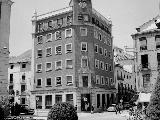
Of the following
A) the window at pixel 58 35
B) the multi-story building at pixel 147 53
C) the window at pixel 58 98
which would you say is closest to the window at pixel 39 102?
the window at pixel 58 98

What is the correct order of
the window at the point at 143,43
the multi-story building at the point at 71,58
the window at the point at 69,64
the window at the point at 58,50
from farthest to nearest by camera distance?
the window at the point at 58,50 < the window at the point at 69,64 < the multi-story building at the point at 71,58 < the window at the point at 143,43

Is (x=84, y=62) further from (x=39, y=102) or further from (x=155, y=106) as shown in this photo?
(x=155, y=106)

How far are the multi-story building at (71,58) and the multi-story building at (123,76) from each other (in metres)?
11.0

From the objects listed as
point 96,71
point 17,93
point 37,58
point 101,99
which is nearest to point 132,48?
point 96,71

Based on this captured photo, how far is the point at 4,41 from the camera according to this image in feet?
111

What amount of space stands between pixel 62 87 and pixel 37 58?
9252 millimetres

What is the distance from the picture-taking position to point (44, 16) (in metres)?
57.8

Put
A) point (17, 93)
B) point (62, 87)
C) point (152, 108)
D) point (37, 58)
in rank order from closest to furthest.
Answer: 1. point (152, 108)
2. point (62, 87)
3. point (37, 58)
4. point (17, 93)

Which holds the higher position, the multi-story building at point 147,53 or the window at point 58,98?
the multi-story building at point 147,53

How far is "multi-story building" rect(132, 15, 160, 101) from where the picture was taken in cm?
4397

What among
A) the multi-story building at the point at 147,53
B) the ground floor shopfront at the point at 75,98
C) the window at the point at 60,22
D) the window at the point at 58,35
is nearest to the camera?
the multi-story building at the point at 147,53

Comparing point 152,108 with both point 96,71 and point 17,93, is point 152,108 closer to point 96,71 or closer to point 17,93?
point 96,71

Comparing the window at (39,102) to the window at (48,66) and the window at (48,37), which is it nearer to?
the window at (48,66)

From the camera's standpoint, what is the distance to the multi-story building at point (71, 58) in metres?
51.5
